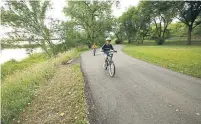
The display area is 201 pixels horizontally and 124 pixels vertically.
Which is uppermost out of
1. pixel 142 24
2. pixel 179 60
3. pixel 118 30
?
pixel 142 24

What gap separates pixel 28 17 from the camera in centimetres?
2358

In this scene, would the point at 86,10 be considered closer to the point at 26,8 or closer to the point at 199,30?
the point at 26,8

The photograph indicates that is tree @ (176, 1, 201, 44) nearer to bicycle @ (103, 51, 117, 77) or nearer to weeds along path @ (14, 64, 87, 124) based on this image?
bicycle @ (103, 51, 117, 77)

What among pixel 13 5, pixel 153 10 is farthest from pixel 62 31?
pixel 153 10

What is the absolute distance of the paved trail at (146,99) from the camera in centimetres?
500

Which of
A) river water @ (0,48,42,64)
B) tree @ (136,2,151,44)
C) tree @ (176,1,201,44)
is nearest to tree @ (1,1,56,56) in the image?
river water @ (0,48,42,64)

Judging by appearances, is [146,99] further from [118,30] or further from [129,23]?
[118,30]

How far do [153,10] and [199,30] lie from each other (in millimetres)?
18075

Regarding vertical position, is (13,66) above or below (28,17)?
below

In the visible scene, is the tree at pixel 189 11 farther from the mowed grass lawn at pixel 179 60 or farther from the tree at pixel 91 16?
the mowed grass lawn at pixel 179 60

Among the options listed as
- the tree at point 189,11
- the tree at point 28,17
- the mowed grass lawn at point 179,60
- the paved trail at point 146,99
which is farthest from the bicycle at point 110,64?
the tree at point 189,11

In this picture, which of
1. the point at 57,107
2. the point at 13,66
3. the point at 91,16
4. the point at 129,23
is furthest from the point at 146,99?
the point at 129,23

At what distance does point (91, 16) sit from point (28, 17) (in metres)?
14.6

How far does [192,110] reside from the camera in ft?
17.4
